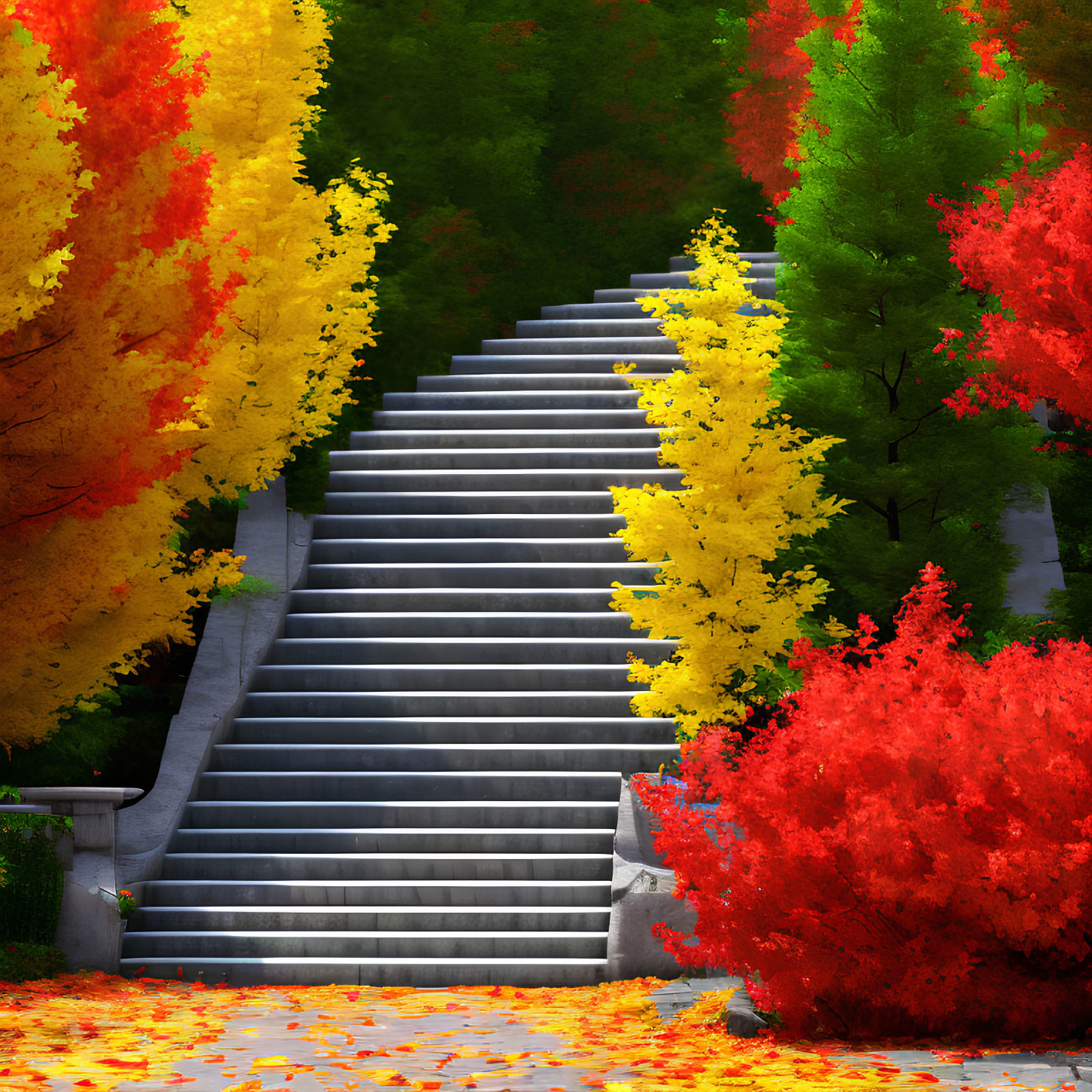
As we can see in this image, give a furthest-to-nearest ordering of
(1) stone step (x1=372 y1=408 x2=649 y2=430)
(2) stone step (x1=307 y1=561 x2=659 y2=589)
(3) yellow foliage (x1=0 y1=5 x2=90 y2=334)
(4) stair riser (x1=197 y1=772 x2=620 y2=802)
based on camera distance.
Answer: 1. (1) stone step (x1=372 y1=408 x2=649 y2=430)
2. (2) stone step (x1=307 y1=561 x2=659 y2=589)
3. (4) stair riser (x1=197 y1=772 x2=620 y2=802)
4. (3) yellow foliage (x1=0 y1=5 x2=90 y2=334)

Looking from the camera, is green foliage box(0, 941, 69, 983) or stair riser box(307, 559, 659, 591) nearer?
green foliage box(0, 941, 69, 983)

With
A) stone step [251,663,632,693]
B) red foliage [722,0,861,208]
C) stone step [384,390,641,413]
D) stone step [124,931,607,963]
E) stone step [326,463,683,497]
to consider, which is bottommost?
stone step [124,931,607,963]

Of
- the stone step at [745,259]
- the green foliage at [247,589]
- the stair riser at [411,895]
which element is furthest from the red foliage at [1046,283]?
the stone step at [745,259]

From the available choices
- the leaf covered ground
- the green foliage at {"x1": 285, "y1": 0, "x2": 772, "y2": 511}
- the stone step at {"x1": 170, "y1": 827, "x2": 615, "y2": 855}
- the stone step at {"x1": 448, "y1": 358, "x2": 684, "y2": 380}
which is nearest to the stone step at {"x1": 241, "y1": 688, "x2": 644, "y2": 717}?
the stone step at {"x1": 170, "y1": 827, "x2": 615, "y2": 855}

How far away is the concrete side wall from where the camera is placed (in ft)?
33.6

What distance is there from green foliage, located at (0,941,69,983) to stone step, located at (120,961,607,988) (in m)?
0.85

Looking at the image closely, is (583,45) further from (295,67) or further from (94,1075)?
(94,1075)

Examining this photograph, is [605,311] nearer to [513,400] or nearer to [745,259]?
[745,259]

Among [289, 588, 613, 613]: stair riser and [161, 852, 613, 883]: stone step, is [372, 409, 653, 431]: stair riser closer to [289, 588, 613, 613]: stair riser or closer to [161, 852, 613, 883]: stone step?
[289, 588, 613, 613]: stair riser

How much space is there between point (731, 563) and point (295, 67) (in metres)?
6.96

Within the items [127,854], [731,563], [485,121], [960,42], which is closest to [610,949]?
[731,563]

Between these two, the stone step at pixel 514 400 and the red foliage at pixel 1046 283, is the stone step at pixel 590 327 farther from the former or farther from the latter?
the red foliage at pixel 1046 283

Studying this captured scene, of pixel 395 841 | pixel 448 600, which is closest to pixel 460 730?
pixel 395 841

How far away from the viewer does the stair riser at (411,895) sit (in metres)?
9.71
